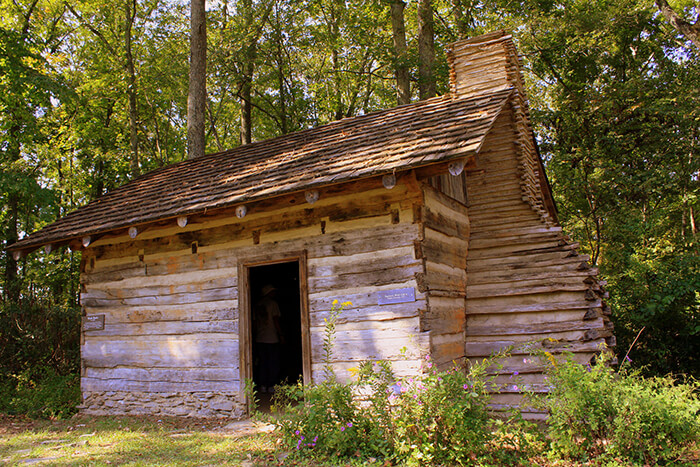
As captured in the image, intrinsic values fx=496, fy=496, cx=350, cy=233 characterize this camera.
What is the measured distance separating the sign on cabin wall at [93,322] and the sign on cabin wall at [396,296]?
5.56m

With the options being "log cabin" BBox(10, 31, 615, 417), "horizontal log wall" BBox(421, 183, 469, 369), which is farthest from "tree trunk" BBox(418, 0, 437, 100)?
"horizontal log wall" BBox(421, 183, 469, 369)

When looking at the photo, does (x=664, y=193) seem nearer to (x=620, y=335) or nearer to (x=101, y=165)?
(x=620, y=335)

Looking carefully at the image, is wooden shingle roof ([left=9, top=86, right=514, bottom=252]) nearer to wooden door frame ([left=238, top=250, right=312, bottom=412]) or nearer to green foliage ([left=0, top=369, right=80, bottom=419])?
wooden door frame ([left=238, top=250, right=312, bottom=412])

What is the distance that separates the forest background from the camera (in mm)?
11336

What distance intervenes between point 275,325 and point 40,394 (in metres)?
4.81

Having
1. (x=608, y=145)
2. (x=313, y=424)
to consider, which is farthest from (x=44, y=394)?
(x=608, y=145)

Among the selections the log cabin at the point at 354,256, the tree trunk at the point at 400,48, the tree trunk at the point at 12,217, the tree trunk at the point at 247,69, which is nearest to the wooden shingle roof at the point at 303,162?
the log cabin at the point at 354,256

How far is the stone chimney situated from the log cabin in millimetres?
28

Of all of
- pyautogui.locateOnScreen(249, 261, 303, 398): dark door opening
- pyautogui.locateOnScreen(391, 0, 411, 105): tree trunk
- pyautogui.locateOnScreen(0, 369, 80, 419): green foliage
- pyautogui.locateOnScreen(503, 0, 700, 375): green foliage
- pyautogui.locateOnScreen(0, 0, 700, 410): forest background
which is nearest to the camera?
pyautogui.locateOnScreen(0, 369, 80, 419): green foliage

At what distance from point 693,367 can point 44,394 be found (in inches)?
495

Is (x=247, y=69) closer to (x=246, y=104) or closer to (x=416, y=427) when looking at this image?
(x=246, y=104)

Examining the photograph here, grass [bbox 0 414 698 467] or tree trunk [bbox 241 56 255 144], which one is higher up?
tree trunk [bbox 241 56 255 144]

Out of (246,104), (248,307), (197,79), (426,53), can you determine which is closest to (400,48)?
(426,53)

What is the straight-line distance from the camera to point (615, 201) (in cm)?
1522
